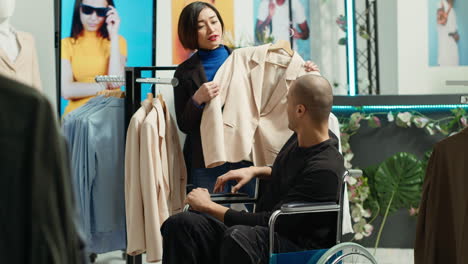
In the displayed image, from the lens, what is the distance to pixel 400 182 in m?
5.21

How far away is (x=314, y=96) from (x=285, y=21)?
8.70ft

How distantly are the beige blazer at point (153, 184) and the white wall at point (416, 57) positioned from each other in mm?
2601

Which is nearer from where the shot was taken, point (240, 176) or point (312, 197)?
point (312, 197)

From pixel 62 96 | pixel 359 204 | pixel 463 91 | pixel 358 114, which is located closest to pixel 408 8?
pixel 463 91

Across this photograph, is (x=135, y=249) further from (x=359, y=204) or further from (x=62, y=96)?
(x=359, y=204)

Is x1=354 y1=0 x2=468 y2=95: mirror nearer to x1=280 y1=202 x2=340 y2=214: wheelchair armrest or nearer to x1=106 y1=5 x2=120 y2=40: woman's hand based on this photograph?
x1=106 y1=5 x2=120 y2=40: woman's hand

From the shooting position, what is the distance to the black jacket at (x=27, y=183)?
92 cm

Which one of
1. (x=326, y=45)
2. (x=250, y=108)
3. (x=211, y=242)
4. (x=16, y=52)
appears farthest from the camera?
(x=326, y=45)

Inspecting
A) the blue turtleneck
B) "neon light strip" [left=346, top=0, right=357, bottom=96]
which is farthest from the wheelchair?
"neon light strip" [left=346, top=0, right=357, bottom=96]

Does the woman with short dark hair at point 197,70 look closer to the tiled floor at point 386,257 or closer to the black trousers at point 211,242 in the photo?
the black trousers at point 211,242

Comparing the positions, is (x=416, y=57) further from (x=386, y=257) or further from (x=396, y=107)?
(x=386, y=257)

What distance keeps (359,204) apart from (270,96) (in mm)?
1477

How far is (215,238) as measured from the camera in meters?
3.06

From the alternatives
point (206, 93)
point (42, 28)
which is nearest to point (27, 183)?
point (206, 93)
